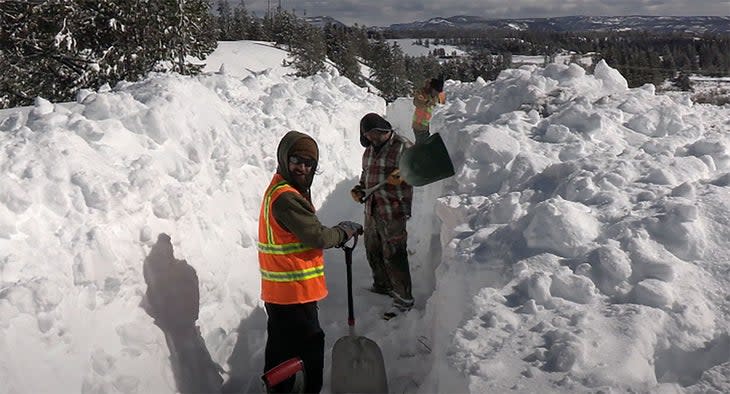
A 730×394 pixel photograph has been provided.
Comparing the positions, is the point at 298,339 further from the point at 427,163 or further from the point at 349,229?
the point at 427,163

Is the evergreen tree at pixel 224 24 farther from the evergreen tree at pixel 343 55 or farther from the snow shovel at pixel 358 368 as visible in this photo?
the snow shovel at pixel 358 368

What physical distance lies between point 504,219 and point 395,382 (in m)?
1.57

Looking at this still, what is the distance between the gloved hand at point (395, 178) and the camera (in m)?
4.84

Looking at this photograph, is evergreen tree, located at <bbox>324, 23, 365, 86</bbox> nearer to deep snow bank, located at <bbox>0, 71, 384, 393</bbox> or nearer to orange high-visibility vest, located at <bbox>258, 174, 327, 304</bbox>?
deep snow bank, located at <bbox>0, 71, 384, 393</bbox>

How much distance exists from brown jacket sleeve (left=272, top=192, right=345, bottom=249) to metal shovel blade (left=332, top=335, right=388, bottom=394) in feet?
2.74

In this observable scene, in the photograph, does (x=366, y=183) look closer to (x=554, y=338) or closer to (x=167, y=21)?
(x=554, y=338)

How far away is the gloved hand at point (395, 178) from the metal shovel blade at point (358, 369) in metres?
1.59

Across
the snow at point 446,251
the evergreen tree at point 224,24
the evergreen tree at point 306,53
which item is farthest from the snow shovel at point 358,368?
the evergreen tree at point 224,24

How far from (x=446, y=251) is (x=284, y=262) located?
1.46 m

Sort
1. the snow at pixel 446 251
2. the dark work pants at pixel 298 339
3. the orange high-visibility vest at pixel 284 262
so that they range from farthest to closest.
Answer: the dark work pants at pixel 298 339, the orange high-visibility vest at pixel 284 262, the snow at pixel 446 251

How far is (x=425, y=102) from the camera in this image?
8.88 m

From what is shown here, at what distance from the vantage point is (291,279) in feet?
11.7

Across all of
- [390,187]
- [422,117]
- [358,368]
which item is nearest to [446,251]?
[390,187]

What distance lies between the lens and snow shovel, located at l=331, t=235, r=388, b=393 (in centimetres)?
372
